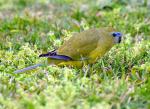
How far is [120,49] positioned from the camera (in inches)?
259

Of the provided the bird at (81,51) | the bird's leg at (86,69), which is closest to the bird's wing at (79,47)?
the bird at (81,51)

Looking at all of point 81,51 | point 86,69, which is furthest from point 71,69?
point 81,51

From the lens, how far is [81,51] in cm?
573

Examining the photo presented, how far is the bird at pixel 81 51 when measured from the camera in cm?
571

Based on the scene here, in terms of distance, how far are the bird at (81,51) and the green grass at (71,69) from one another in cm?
13

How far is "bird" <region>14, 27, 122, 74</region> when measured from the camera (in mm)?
5715

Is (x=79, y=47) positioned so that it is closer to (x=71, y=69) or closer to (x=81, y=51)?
(x=81, y=51)

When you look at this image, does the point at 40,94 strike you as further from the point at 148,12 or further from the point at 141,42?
the point at 148,12

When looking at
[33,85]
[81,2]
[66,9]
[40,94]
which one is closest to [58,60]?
[33,85]

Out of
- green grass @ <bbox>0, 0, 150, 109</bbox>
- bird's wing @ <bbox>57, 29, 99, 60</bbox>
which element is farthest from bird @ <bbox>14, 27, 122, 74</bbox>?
green grass @ <bbox>0, 0, 150, 109</bbox>

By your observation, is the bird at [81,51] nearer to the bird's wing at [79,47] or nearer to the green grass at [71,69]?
the bird's wing at [79,47]

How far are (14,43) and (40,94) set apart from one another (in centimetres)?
237

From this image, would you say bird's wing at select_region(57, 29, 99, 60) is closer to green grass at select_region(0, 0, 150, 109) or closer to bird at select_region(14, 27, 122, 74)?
bird at select_region(14, 27, 122, 74)

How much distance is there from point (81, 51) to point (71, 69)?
269mm
